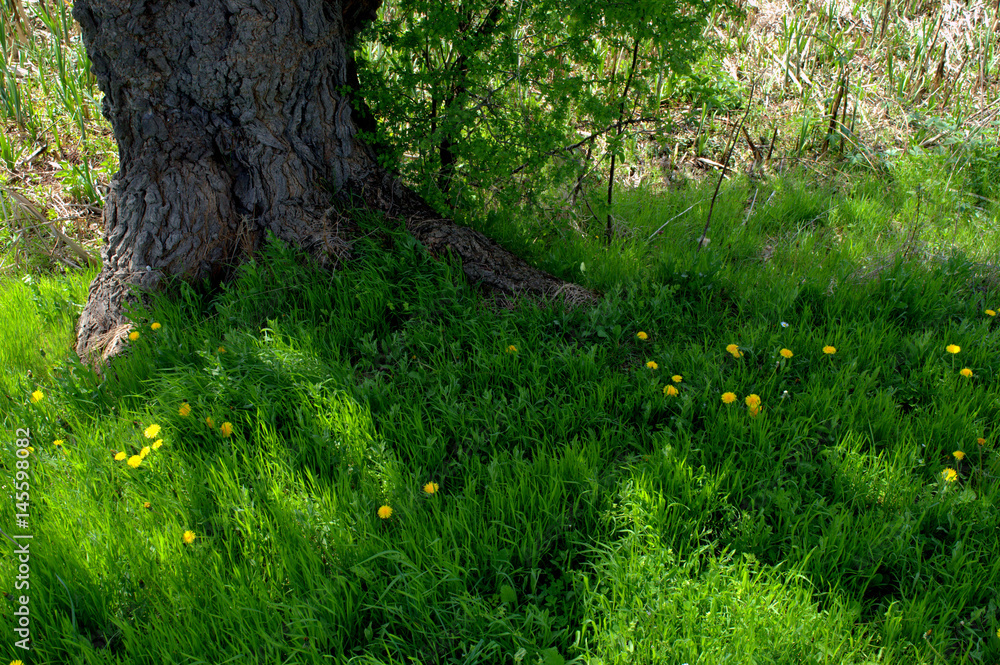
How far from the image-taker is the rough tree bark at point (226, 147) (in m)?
2.71

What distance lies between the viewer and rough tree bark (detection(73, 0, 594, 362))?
8.90ft

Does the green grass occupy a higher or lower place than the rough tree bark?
lower

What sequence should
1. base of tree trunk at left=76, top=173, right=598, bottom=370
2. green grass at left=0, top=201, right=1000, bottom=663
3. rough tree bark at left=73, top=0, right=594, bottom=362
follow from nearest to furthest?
green grass at left=0, top=201, right=1000, bottom=663 < rough tree bark at left=73, top=0, right=594, bottom=362 < base of tree trunk at left=76, top=173, right=598, bottom=370

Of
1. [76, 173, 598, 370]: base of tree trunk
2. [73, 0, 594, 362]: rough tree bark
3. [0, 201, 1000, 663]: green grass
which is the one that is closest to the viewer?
[0, 201, 1000, 663]: green grass

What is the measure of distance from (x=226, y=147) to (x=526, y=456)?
200 cm

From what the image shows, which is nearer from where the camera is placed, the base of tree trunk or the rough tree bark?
the rough tree bark

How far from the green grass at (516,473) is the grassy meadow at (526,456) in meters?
0.01

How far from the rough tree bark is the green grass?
0.18 meters

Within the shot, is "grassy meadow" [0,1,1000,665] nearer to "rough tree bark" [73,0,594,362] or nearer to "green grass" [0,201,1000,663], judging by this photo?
"green grass" [0,201,1000,663]

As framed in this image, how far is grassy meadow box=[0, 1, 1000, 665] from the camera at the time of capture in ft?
5.65

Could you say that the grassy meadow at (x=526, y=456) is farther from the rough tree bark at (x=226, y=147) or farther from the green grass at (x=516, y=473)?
the rough tree bark at (x=226, y=147)

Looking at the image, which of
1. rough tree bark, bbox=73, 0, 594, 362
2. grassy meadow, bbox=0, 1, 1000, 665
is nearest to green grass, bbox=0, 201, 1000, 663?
grassy meadow, bbox=0, 1, 1000, 665

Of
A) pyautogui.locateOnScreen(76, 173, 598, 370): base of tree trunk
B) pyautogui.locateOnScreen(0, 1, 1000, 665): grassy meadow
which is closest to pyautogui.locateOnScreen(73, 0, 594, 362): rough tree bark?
pyautogui.locateOnScreen(76, 173, 598, 370): base of tree trunk

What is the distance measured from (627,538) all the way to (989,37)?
568cm
